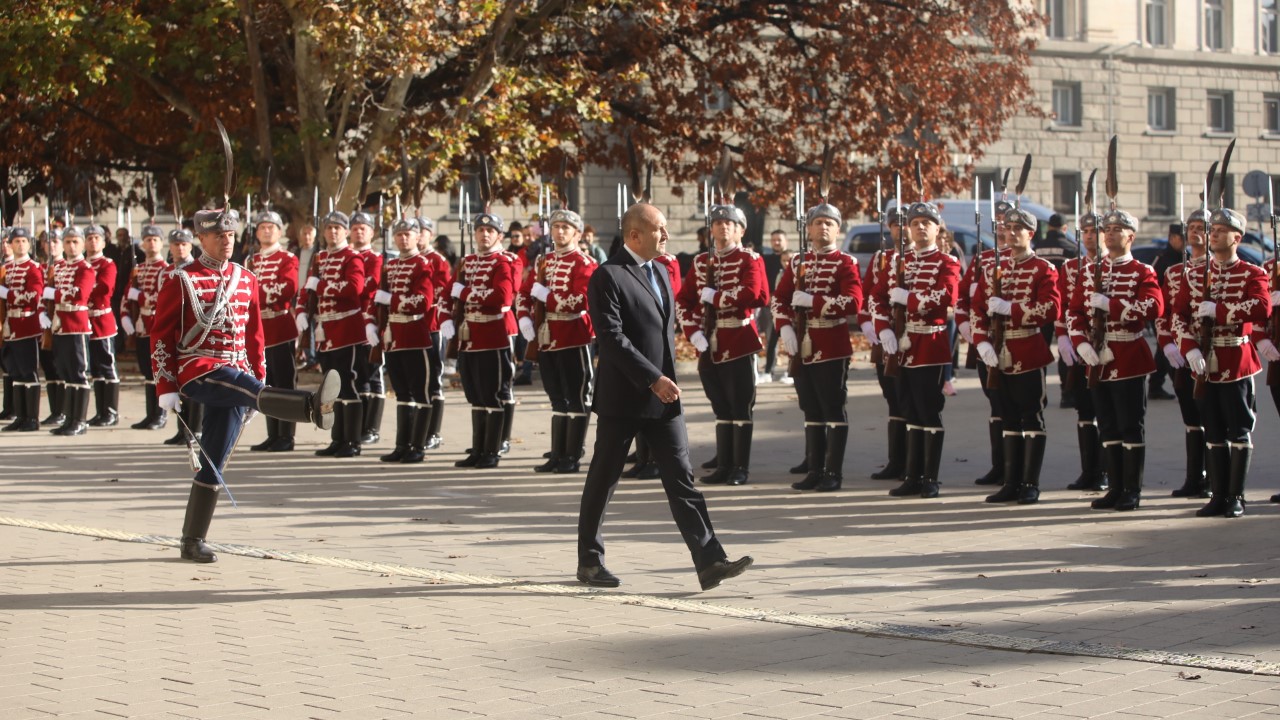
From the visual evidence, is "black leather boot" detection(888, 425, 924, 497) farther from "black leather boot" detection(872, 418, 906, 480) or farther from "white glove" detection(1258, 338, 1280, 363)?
"white glove" detection(1258, 338, 1280, 363)

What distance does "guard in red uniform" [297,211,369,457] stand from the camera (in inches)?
545

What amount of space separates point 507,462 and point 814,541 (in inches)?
176

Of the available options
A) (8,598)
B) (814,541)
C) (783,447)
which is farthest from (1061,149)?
(8,598)

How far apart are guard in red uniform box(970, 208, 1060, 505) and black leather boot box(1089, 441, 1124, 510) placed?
0.44 metres

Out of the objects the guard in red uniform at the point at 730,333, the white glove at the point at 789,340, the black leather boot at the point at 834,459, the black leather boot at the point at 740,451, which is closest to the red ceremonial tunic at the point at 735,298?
the guard in red uniform at the point at 730,333

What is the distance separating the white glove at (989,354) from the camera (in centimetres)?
1123

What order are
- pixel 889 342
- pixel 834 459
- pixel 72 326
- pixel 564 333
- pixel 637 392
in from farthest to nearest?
pixel 72 326
pixel 564 333
pixel 834 459
pixel 889 342
pixel 637 392

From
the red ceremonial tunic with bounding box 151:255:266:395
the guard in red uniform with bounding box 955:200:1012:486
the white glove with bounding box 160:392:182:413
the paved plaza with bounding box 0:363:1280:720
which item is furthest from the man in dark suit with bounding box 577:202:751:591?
the guard in red uniform with bounding box 955:200:1012:486

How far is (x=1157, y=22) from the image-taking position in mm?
47031

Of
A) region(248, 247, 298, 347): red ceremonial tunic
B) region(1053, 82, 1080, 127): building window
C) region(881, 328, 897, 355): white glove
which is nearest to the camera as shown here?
region(881, 328, 897, 355): white glove

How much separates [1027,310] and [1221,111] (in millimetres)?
39523

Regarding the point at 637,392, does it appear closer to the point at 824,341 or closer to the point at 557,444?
the point at 824,341

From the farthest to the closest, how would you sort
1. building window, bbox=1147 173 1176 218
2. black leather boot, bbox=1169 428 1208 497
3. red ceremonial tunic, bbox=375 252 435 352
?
building window, bbox=1147 173 1176 218 → red ceremonial tunic, bbox=375 252 435 352 → black leather boot, bbox=1169 428 1208 497

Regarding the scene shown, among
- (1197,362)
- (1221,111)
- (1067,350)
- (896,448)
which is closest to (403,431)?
(896,448)
